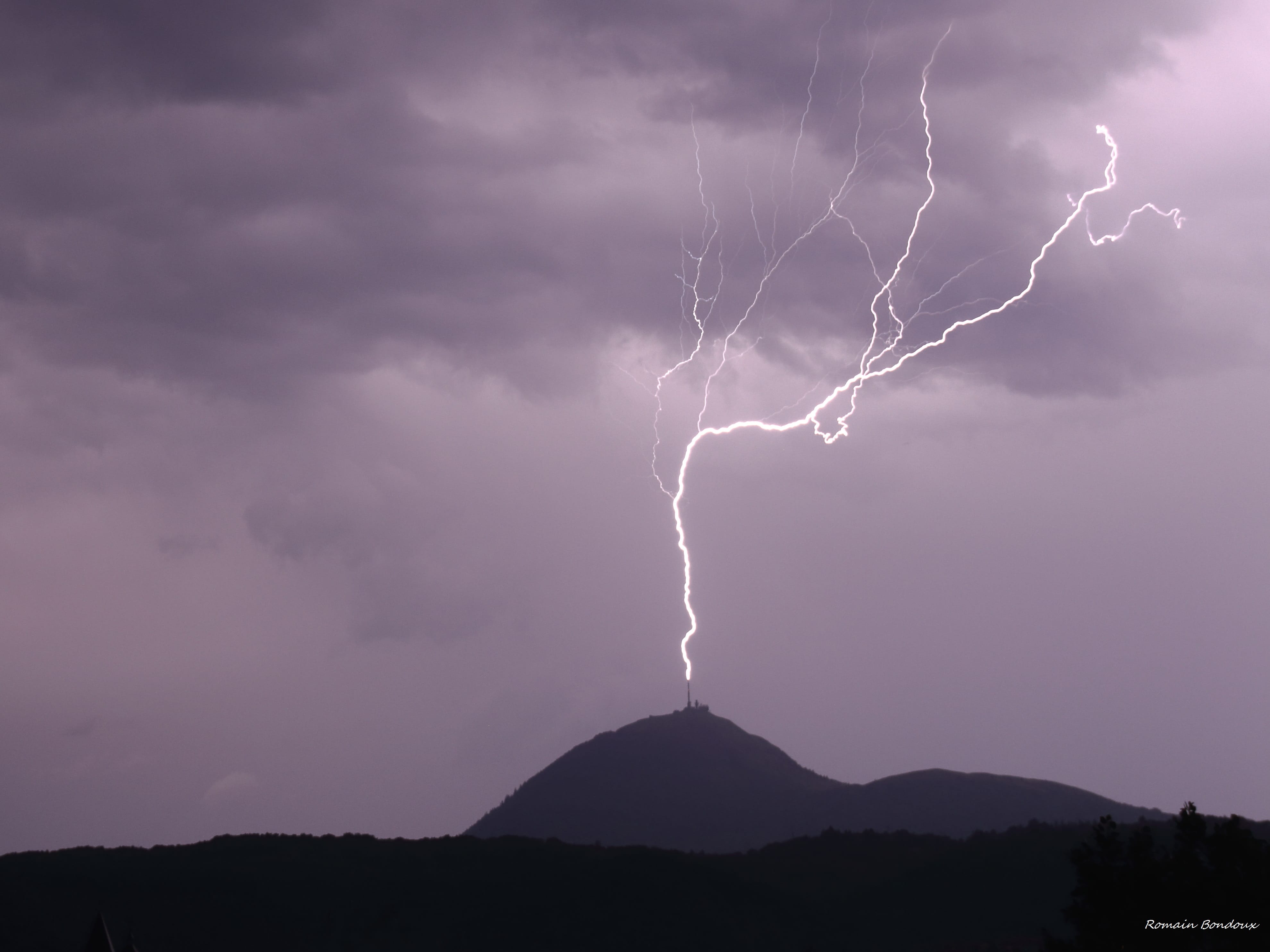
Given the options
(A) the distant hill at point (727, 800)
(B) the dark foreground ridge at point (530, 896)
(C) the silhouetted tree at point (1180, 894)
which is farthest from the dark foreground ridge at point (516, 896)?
(C) the silhouetted tree at point (1180, 894)

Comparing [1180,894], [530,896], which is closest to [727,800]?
[530,896]

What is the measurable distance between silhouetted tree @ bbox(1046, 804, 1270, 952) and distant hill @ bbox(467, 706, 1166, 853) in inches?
2600

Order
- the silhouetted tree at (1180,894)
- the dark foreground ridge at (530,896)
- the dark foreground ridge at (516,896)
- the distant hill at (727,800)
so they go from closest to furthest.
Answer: the silhouetted tree at (1180,894)
the dark foreground ridge at (530,896)
the dark foreground ridge at (516,896)
the distant hill at (727,800)

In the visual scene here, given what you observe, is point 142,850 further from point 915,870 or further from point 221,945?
point 915,870

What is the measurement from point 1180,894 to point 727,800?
85484 millimetres

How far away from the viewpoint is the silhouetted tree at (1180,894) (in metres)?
18.4

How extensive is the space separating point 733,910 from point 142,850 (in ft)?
95.2

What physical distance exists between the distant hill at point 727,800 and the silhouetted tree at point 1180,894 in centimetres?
6604

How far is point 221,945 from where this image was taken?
4947cm

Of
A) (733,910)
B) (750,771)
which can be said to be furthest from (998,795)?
(733,910)

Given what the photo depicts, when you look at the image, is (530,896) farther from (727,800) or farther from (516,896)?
(727,800)

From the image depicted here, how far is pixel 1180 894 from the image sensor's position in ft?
62.5

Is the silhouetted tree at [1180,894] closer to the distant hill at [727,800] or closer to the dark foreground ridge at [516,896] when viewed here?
the dark foreground ridge at [516,896]

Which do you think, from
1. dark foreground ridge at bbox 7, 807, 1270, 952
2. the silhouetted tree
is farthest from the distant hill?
the silhouetted tree
